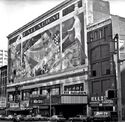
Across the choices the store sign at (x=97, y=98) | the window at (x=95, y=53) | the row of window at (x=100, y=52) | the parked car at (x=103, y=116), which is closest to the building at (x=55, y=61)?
the window at (x=95, y=53)

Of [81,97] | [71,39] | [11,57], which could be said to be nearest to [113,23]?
[71,39]

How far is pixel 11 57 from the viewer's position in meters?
102

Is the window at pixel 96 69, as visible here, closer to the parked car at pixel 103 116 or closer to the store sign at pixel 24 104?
the parked car at pixel 103 116

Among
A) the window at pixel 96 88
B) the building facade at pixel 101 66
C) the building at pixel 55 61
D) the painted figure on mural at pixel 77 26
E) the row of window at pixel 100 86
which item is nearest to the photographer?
the building facade at pixel 101 66

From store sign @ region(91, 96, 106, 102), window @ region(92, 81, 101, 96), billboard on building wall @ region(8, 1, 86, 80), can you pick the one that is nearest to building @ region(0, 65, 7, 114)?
billboard on building wall @ region(8, 1, 86, 80)

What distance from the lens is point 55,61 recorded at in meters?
74.9

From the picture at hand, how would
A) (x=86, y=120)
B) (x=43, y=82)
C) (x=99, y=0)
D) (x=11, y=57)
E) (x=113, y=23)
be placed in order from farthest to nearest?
1. (x=11, y=57)
2. (x=43, y=82)
3. (x=99, y=0)
4. (x=113, y=23)
5. (x=86, y=120)

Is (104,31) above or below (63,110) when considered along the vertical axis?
above

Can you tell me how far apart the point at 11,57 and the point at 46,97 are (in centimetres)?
3448

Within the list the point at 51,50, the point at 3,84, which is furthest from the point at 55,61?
the point at 3,84

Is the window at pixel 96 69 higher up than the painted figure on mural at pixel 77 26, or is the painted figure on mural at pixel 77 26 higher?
the painted figure on mural at pixel 77 26

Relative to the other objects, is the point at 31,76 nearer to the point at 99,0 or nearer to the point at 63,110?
the point at 63,110

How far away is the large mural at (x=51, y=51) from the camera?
67.1 meters

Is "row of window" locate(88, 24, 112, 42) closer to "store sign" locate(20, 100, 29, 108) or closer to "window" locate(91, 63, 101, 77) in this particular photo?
"window" locate(91, 63, 101, 77)
